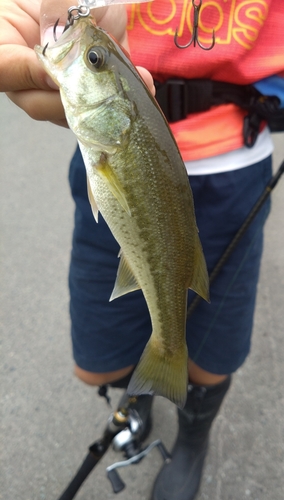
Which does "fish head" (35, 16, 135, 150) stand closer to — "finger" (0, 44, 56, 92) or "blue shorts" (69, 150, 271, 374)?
"finger" (0, 44, 56, 92)

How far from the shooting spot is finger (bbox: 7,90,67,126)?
2.86 feet

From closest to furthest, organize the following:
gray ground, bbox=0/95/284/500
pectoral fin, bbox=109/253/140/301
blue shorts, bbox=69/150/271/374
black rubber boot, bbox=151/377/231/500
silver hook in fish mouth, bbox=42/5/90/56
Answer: silver hook in fish mouth, bbox=42/5/90/56, pectoral fin, bbox=109/253/140/301, blue shorts, bbox=69/150/271/374, black rubber boot, bbox=151/377/231/500, gray ground, bbox=0/95/284/500

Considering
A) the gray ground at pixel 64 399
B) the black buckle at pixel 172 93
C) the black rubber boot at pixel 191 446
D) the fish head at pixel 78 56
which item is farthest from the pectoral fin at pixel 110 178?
the gray ground at pixel 64 399

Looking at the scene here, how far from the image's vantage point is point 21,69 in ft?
2.69

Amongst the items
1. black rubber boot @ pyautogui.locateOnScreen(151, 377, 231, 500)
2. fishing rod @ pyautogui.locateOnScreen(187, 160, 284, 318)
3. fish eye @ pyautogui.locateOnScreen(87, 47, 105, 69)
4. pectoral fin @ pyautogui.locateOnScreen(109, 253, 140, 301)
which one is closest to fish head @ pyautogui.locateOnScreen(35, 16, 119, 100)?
fish eye @ pyautogui.locateOnScreen(87, 47, 105, 69)

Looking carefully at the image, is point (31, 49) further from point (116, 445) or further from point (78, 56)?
point (116, 445)

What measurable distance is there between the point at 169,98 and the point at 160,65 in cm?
9

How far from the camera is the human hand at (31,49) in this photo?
0.81 metres

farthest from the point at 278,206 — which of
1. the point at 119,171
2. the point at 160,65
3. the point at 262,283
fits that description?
the point at 119,171

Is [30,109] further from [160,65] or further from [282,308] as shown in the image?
[282,308]

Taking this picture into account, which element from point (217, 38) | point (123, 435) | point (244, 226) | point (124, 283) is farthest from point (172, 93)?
point (123, 435)

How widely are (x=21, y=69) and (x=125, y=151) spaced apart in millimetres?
247

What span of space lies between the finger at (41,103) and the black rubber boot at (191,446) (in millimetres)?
1196

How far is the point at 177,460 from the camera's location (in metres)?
Result: 1.85
